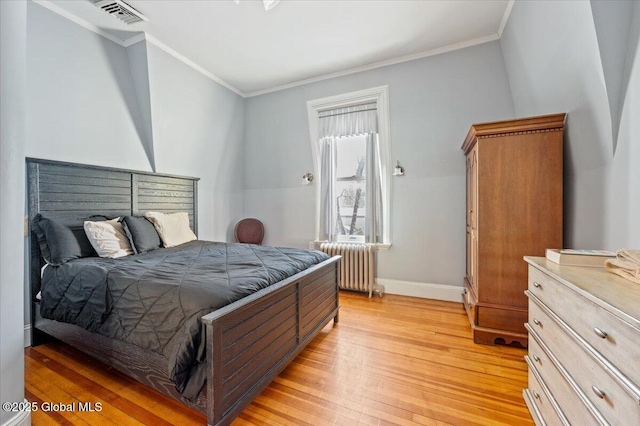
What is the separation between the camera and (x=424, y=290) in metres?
3.45

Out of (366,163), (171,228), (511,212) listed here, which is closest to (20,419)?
(171,228)

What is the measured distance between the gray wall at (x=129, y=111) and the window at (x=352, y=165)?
152 cm

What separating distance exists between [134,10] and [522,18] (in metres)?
3.58

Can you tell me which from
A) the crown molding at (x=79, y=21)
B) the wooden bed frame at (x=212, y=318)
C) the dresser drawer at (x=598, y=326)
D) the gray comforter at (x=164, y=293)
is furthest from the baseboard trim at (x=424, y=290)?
the crown molding at (x=79, y=21)

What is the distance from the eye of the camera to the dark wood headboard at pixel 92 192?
2232 mm

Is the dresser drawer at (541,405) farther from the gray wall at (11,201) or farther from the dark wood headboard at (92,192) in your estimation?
the dark wood headboard at (92,192)

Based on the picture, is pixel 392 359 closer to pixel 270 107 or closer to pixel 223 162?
pixel 223 162

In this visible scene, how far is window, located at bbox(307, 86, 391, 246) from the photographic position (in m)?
3.66

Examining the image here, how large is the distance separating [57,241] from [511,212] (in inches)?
148

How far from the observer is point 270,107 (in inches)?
173

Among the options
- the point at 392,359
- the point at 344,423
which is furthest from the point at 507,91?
the point at 344,423

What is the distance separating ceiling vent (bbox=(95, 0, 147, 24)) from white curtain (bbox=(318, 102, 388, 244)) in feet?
7.68

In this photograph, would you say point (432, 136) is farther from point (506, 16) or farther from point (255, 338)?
point (255, 338)

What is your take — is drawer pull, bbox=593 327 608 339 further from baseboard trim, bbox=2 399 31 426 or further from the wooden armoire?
baseboard trim, bbox=2 399 31 426
